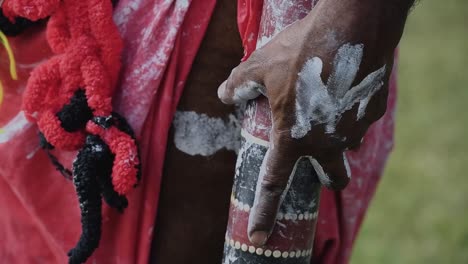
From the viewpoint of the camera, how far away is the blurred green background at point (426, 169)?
3023 millimetres

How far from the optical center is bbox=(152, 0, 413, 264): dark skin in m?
0.95

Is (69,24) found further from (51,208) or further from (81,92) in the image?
(51,208)

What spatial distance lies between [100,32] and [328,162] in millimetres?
404

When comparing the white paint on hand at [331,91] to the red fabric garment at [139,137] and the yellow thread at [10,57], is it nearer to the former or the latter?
the red fabric garment at [139,137]

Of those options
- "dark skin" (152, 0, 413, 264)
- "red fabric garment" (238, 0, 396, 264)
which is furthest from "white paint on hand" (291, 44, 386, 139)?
"red fabric garment" (238, 0, 396, 264)

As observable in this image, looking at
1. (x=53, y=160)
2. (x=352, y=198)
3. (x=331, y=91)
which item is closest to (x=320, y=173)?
(x=331, y=91)

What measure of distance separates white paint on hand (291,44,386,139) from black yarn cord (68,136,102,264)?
0.34 m

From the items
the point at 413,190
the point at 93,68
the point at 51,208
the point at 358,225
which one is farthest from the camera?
the point at 413,190

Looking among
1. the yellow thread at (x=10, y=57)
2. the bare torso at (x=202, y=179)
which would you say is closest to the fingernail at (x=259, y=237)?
the bare torso at (x=202, y=179)

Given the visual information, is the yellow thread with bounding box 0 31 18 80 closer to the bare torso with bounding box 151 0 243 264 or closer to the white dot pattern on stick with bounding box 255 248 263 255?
the bare torso with bounding box 151 0 243 264

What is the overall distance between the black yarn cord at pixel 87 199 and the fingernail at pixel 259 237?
27cm

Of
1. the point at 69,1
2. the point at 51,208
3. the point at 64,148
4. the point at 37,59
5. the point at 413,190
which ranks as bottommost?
the point at 413,190

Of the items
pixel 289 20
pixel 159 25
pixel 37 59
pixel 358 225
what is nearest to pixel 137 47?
pixel 159 25

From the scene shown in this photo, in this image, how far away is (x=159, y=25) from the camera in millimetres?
1184
